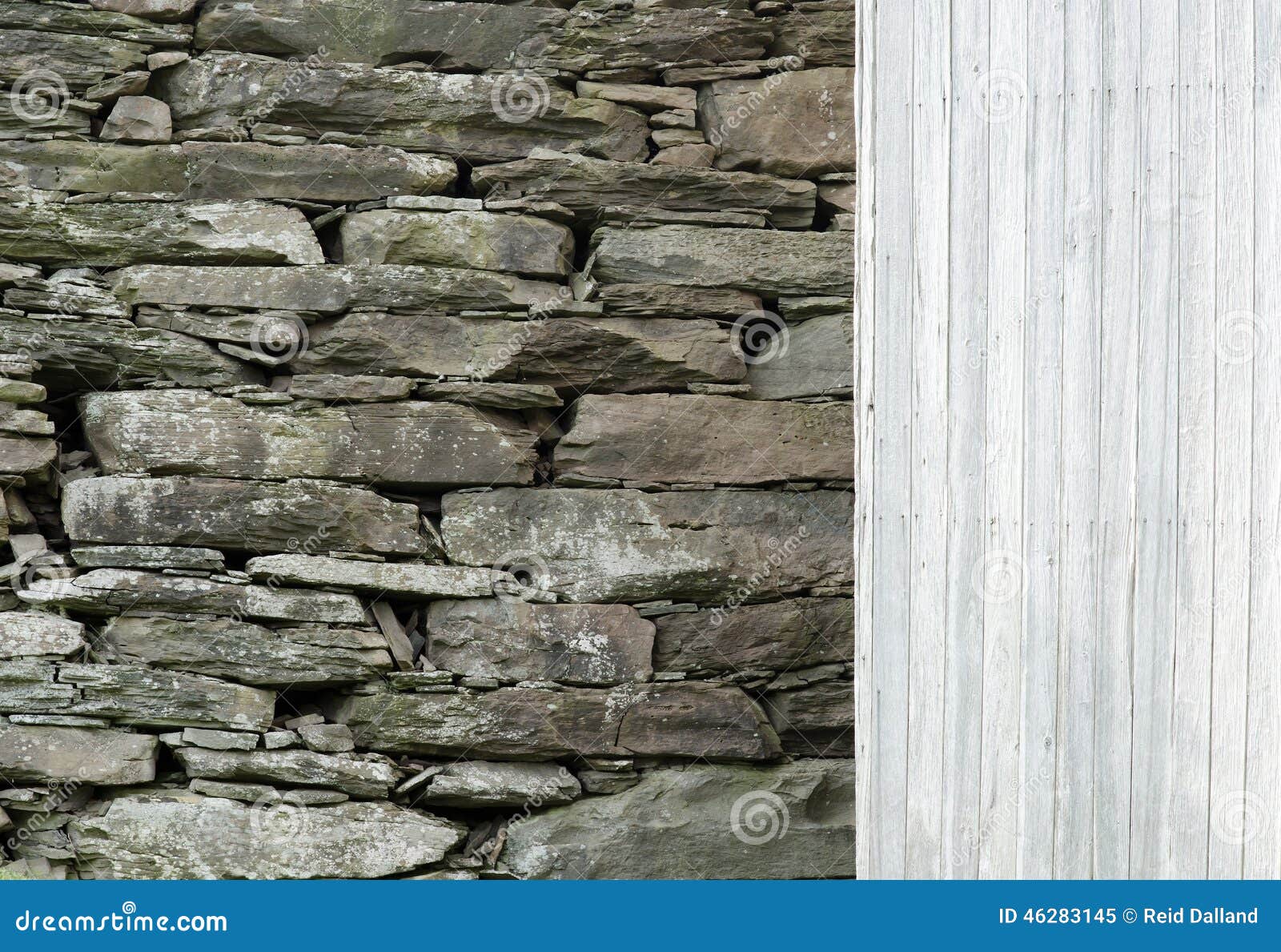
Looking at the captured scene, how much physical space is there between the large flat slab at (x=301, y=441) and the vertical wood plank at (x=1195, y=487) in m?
2.34

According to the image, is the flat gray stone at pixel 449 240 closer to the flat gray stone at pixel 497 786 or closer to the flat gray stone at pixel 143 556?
the flat gray stone at pixel 143 556

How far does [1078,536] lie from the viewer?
A: 2787 mm

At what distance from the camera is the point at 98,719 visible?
13.5ft

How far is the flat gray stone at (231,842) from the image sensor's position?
4.03 metres

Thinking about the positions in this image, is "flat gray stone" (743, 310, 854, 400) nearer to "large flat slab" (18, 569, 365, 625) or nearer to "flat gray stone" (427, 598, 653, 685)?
"flat gray stone" (427, 598, 653, 685)

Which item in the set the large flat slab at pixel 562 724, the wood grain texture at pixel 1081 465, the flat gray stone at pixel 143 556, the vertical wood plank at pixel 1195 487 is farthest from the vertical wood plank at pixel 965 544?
the flat gray stone at pixel 143 556

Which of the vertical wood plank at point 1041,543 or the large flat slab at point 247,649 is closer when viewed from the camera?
the vertical wood plank at point 1041,543

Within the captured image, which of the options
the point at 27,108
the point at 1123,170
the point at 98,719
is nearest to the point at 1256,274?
the point at 1123,170

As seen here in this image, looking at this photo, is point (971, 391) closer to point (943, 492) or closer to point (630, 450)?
point (943, 492)

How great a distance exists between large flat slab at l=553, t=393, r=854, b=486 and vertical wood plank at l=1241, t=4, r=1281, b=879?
1.69 m

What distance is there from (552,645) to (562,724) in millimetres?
297

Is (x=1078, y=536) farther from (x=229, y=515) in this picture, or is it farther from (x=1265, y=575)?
(x=229, y=515)

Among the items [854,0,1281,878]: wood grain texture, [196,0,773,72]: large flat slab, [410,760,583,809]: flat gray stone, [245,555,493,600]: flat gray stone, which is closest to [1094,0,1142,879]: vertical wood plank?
[854,0,1281,878]: wood grain texture

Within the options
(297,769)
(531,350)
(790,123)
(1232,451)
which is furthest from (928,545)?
(297,769)
